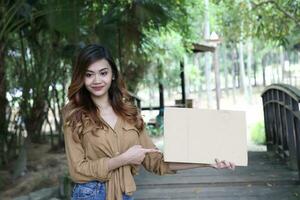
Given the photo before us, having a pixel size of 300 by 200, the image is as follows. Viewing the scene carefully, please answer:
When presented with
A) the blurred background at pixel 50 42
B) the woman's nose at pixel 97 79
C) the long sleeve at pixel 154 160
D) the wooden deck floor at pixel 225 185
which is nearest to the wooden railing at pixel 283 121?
the wooden deck floor at pixel 225 185

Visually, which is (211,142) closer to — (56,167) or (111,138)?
(111,138)

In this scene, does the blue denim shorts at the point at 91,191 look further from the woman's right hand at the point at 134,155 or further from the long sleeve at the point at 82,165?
the woman's right hand at the point at 134,155

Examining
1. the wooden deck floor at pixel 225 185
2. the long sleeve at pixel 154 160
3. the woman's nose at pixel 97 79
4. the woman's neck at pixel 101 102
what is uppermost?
the woman's nose at pixel 97 79

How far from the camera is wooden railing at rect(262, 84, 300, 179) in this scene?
5578mm

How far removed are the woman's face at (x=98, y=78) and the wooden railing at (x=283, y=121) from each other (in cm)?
356

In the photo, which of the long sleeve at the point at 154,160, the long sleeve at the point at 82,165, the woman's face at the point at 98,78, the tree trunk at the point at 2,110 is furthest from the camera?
the tree trunk at the point at 2,110

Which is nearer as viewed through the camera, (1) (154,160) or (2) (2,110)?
(1) (154,160)

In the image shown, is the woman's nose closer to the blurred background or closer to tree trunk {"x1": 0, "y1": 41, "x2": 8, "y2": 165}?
the blurred background

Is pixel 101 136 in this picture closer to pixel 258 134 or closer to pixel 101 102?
pixel 101 102

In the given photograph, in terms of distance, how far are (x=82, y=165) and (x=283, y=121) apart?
5090 mm

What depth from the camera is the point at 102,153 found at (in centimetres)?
204

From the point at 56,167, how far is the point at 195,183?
2888 millimetres

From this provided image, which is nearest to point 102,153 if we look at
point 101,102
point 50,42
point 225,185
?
point 101,102

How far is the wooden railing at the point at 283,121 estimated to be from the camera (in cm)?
558
